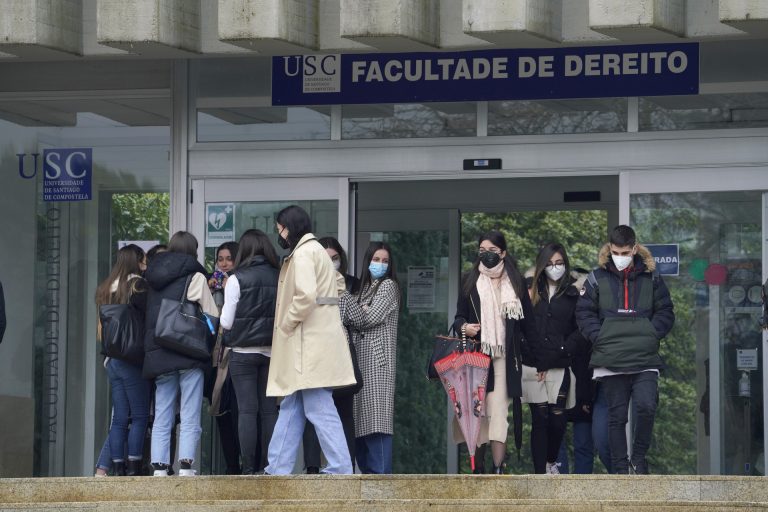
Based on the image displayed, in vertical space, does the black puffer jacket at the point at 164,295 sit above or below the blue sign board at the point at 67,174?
below

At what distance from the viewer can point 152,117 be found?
13.9 metres

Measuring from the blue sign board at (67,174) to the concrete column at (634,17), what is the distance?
485 cm

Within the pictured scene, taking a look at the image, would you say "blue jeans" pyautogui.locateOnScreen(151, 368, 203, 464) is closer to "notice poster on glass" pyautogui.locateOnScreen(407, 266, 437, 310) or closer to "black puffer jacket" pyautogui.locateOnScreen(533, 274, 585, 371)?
"black puffer jacket" pyautogui.locateOnScreen(533, 274, 585, 371)

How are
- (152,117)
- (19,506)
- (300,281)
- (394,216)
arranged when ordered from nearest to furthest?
(19,506), (300,281), (152,117), (394,216)

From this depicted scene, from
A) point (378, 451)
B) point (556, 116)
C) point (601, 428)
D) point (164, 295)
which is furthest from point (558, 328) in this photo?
point (164, 295)

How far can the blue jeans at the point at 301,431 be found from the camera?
1061 centimetres

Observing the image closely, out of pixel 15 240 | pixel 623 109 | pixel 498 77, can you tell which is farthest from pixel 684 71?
pixel 15 240

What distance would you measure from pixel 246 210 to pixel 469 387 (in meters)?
2.97

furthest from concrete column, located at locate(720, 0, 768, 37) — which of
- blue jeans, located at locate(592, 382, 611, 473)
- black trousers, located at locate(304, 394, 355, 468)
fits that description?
black trousers, located at locate(304, 394, 355, 468)

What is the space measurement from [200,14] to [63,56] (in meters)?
1.10

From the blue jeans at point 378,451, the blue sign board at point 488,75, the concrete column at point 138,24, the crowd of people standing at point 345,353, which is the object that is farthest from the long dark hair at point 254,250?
the blue sign board at point 488,75

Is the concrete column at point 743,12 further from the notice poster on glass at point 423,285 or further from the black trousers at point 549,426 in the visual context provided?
the notice poster on glass at point 423,285

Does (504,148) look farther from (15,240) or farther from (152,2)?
(15,240)

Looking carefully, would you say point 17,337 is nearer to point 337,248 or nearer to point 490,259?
point 337,248
